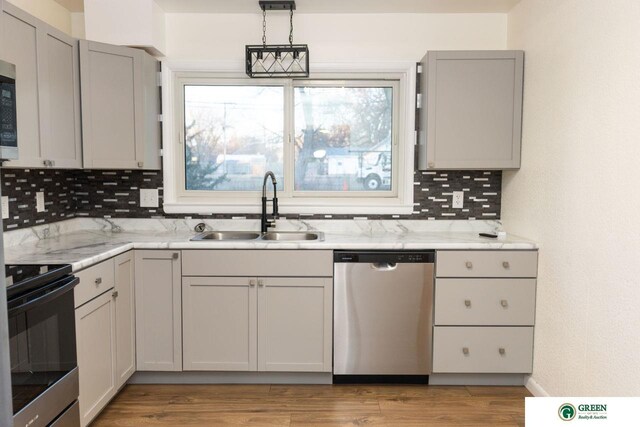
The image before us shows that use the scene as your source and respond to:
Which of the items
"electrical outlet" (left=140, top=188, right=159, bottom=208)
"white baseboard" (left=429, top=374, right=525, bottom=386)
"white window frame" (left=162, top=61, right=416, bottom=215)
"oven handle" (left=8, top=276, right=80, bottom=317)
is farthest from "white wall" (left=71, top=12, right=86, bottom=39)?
"white baseboard" (left=429, top=374, right=525, bottom=386)

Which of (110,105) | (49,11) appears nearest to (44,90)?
(110,105)

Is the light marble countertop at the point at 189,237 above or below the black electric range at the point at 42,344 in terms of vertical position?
above

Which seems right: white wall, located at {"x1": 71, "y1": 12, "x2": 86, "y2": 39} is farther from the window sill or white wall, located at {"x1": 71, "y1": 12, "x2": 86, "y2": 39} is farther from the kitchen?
the window sill

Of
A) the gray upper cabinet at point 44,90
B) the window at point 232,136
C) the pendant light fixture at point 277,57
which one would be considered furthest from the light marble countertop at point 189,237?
the pendant light fixture at point 277,57

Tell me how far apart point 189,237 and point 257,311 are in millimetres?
684

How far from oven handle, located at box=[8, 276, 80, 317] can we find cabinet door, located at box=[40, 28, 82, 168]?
0.86 m

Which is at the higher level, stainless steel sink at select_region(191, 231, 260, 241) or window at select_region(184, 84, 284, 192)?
window at select_region(184, 84, 284, 192)

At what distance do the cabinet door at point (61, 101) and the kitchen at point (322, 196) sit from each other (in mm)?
16

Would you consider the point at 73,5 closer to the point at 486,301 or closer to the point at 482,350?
the point at 486,301

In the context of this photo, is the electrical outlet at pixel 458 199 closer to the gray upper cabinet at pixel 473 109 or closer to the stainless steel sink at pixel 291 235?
the gray upper cabinet at pixel 473 109

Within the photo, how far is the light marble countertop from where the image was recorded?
2.43m

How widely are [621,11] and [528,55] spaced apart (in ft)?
2.89

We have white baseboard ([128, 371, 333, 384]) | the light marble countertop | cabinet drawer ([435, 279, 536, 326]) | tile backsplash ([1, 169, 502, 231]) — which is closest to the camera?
the light marble countertop

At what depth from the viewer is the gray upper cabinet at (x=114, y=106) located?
2801mm
